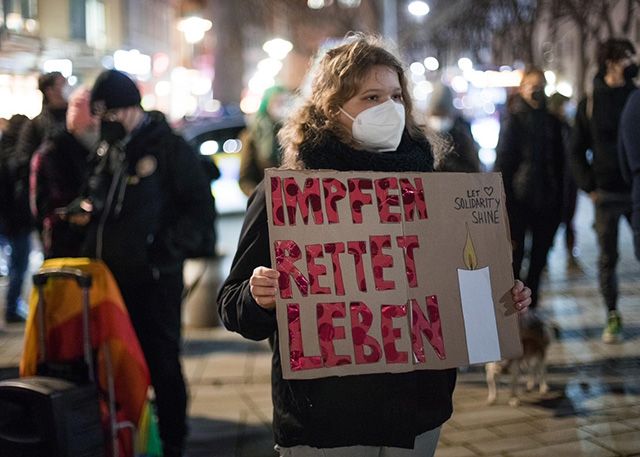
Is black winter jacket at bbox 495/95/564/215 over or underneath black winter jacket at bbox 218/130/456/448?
over

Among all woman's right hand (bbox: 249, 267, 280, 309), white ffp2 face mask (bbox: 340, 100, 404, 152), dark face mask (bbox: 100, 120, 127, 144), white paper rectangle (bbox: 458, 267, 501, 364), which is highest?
dark face mask (bbox: 100, 120, 127, 144)

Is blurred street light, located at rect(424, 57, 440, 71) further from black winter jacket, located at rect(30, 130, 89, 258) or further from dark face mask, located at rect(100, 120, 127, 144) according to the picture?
dark face mask, located at rect(100, 120, 127, 144)

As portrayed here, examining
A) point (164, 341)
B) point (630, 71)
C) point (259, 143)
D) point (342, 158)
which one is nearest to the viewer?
point (342, 158)

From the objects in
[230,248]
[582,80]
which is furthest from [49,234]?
[582,80]

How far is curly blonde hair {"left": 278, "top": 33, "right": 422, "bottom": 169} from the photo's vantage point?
2.81 meters

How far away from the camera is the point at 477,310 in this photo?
2.63 metres

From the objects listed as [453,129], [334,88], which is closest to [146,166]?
[334,88]

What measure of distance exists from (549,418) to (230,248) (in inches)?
334

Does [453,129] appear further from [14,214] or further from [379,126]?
[14,214]

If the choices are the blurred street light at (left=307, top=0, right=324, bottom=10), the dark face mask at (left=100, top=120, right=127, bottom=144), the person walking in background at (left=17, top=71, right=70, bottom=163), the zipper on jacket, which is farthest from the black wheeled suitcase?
the blurred street light at (left=307, top=0, right=324, bottom=10)

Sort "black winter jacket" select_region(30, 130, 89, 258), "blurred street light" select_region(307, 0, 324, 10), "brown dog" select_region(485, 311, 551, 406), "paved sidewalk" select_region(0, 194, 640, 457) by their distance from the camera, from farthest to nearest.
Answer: "blurred street light" select_region(307, 0, 324, 10), "brown dog" select_region(485, 311, 551, 406), "black winter jacket" select_region(30, 130, 89, 258), "paved sidewalk" select_region(0, 194, 640, 457)

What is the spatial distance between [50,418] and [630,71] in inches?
191

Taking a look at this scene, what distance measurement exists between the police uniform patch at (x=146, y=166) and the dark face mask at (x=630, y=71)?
3.75 m

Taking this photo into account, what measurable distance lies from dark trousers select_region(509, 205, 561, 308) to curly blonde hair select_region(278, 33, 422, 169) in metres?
4.70
